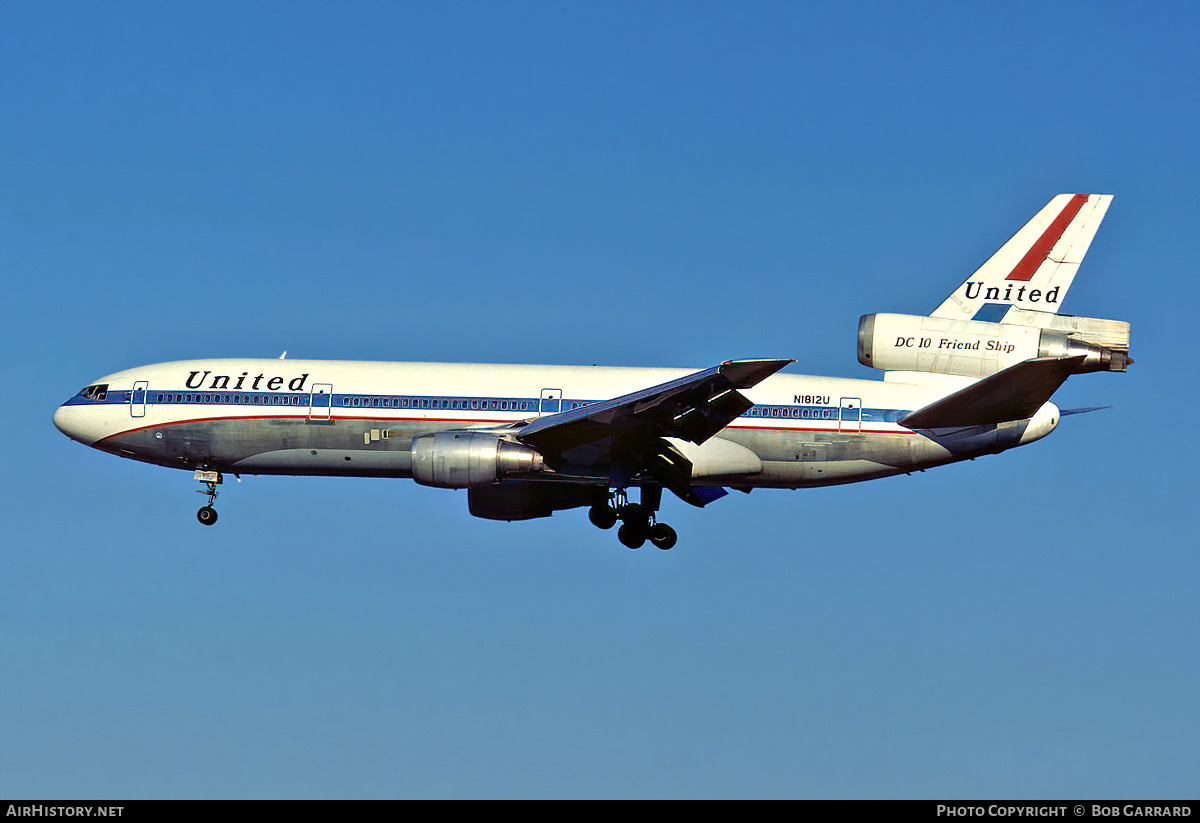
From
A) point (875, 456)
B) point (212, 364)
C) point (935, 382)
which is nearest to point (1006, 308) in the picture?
point (935, 382)

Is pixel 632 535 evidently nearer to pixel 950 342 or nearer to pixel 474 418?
pixel 474 418

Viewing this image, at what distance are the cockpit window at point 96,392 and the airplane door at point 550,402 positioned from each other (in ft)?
43.9

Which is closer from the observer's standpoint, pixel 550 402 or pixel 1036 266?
pixel 550 402

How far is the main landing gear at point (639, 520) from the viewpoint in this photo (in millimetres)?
46031

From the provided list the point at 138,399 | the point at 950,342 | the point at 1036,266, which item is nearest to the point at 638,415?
the point at 950,342

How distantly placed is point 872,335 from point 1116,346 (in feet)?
21.0

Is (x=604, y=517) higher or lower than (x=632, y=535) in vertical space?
higher

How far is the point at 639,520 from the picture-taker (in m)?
46.1

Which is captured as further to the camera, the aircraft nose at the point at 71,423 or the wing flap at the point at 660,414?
the aircraft nose at the point at 71,423

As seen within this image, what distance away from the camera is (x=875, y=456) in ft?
146

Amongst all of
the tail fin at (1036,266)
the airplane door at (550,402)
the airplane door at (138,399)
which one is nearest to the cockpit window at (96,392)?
the airplane door at (138,399)

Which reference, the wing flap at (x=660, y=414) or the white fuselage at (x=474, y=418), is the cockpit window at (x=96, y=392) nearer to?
the white fuselage at (x=474, y=418)

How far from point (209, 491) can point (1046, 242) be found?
25.4 metres
